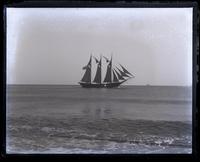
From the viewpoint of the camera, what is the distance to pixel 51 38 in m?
1.52

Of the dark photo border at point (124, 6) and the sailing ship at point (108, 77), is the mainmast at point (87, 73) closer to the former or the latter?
the sailing ship at point (108, 77)

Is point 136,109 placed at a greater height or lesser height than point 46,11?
lesser

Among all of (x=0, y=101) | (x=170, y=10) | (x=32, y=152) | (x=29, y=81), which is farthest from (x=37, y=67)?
(x=170, y=10)

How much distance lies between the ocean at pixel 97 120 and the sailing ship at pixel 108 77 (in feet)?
0.07

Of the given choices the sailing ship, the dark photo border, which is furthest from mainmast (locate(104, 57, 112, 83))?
the dark photo border

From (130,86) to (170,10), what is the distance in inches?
12.6

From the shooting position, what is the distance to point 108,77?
152cm

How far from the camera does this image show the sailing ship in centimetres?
152

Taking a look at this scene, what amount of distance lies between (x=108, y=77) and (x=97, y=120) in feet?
0.55

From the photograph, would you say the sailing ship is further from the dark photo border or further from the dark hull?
the dark photo border

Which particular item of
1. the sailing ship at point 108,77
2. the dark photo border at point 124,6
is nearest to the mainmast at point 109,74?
the sailing ship at point 108,77

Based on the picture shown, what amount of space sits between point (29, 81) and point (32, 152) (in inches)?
10.4
